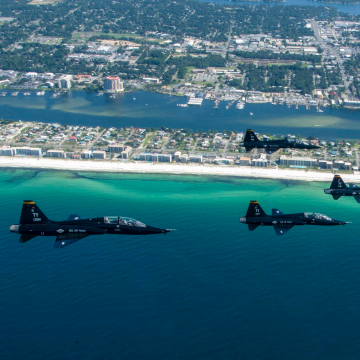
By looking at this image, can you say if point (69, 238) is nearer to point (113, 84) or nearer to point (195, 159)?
point (195, 159)

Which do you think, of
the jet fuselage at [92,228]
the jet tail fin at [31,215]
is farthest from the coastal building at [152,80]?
the jet fuselage at [92,228]

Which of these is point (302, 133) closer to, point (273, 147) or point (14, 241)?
point (273, 147)

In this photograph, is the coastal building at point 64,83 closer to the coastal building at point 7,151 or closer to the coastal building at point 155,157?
the coastal building at point 7,151

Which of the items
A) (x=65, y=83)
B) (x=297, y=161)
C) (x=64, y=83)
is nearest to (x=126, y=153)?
(x=297, y=161)

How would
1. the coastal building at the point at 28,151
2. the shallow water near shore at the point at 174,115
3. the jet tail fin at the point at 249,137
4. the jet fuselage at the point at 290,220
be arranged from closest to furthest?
the jet fuselage at the point at 290,220
the jet tail fin at the point at 249,137
the coastal building at the point at 28,151
the shallow water near shore at the point at 174,115

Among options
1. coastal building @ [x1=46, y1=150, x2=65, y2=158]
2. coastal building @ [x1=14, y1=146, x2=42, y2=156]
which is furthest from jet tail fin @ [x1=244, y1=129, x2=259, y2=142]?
coastal building @ [x1=14, y1=146, x2=42, y2=156]
